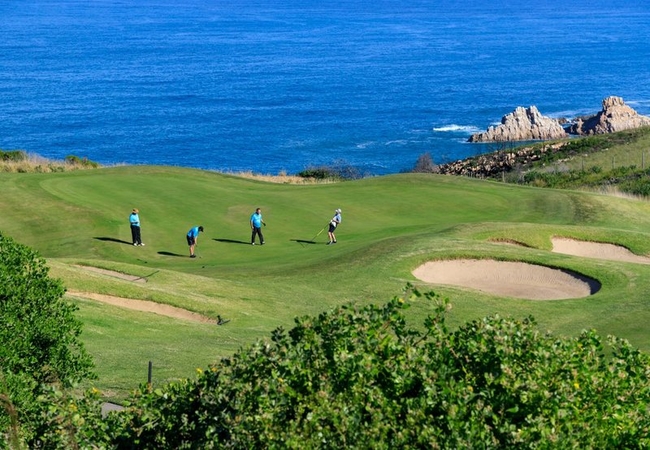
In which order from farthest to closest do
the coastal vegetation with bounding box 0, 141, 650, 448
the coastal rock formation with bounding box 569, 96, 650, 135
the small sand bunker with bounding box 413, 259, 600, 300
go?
the coastal rock formation with bounding box 569, 96, 650, 135 → the small sand bunker with bounding box 413, 259, 600, 300 → the coastal vegetation with bounding box 0, 141, 650, 448

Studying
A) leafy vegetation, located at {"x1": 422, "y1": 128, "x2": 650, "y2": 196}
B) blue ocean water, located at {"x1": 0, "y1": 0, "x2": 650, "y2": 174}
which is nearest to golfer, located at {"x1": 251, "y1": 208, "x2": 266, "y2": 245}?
leafy vegetation, located at {"x1": 422, "y1": 128, "x2": 650, "y2": 196}

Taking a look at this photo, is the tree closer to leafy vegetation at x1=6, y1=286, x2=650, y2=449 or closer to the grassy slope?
leafy vegetation at x1=6, y1=286, x2=650, y2=449

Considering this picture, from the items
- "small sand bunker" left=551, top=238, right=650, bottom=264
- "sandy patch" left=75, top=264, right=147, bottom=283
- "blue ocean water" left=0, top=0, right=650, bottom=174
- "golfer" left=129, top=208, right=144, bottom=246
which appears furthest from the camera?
"blue ocean water" left=0, top=0, right=650, bottom=174

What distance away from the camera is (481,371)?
11.7m

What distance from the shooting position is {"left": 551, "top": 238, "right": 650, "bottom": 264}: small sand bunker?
1396 inches

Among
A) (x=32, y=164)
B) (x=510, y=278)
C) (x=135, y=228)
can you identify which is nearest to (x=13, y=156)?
(x=32, y=164)

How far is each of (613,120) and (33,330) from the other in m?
102

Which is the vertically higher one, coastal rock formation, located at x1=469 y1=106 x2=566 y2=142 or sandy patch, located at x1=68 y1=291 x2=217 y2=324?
coastal rock formation, located at x1=469 y1=106 x2=566 y2=142

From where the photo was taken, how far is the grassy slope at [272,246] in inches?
998

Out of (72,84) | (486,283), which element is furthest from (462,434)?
(72,84)

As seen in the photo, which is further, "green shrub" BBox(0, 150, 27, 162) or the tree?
"green shrub" BBox(0, 150, 27, 162)

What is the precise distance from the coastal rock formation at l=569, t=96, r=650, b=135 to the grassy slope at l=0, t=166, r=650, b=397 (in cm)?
6447

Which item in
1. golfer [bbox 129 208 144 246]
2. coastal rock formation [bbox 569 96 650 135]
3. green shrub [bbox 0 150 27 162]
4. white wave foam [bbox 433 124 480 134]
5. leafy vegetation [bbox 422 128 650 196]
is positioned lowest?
golfer [bbox 129 208 144 246]

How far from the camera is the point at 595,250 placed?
3653 centimetres
